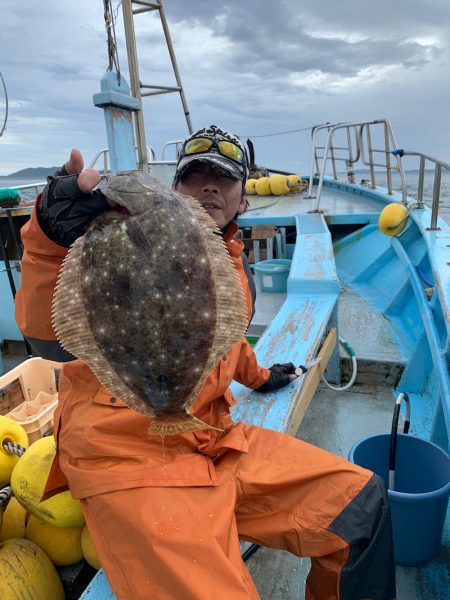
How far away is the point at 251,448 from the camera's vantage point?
2.00m

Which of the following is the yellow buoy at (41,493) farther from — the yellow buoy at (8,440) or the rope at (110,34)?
the rope at (110,34)

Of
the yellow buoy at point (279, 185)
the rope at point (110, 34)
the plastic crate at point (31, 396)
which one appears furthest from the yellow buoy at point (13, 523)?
the yellow buoy at point (279, 185)

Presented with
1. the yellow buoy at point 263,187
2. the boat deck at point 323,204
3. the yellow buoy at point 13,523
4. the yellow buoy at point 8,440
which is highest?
the yellow buoy at point 263,187

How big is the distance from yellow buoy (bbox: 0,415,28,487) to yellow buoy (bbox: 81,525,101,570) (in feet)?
2.55

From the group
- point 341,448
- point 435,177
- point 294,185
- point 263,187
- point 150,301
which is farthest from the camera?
point 263,187

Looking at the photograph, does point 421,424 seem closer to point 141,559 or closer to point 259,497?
point 259,497

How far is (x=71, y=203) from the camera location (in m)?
1.46

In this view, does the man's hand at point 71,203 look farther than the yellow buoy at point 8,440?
No

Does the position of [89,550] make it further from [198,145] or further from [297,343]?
[198,145]

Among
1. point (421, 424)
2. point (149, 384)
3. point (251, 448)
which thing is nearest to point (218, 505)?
point (251, 448)

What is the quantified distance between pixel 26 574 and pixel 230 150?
2398 mm

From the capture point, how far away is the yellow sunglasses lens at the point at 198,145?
2141 millimetres

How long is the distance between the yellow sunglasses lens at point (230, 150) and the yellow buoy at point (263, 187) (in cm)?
1029

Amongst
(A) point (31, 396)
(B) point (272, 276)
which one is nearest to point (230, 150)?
(A) point (31, 396)
